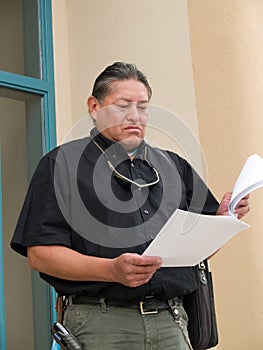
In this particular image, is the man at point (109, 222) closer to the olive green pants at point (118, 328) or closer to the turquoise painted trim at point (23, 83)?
the olive green pants at point (118, 328)

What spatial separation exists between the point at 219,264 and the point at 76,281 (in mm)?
942

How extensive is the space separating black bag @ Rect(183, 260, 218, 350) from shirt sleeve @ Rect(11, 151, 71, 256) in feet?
1.28

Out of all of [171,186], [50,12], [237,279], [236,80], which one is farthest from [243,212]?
[50,12]

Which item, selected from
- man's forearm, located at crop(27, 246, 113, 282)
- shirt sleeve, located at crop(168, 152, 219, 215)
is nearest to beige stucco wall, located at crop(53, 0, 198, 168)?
shirt sleeve, located at crop(168, 152, 219, 215)

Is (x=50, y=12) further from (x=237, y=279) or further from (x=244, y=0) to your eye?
(x=237, y=279)

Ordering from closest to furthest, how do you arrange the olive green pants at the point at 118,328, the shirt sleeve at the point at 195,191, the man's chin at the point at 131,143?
the olive green pants at the point at 118,328, the man's chin at the point at 131,143, the shirt sleeve at the point at 195,191

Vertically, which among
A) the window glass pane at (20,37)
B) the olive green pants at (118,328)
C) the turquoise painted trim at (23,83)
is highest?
the window glass pane at (20,37)

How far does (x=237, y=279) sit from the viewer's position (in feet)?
7.84

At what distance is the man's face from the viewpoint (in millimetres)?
1742

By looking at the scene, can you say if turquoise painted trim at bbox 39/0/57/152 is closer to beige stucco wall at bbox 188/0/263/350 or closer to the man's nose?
beige stucco wall at bbox 188/0/263/350

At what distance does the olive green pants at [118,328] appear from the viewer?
5.27ft

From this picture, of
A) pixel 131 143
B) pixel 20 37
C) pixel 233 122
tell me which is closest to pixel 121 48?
pixel 20 37

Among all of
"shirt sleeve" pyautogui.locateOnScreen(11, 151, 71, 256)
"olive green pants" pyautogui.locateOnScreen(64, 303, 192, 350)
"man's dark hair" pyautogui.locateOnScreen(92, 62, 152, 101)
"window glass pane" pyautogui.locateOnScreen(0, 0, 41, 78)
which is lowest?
"olive green pants" pyautogui.locateOnScreen(64, 303, 192, 350)

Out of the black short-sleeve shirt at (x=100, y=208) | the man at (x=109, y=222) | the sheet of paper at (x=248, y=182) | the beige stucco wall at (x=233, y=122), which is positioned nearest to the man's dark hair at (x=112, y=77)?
the man at (x=109, y=222)
